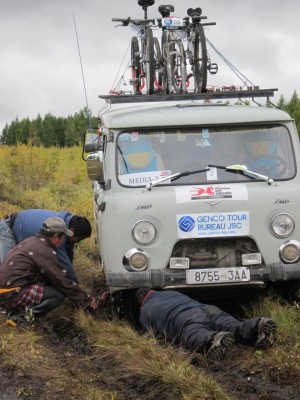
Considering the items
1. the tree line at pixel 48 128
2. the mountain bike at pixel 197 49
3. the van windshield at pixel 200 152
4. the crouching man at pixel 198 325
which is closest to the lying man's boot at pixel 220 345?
the crouching man at pixel 198 325

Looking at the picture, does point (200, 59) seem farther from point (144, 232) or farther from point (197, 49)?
point (144, 232)

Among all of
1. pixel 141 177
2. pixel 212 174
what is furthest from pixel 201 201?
pixel 141 177

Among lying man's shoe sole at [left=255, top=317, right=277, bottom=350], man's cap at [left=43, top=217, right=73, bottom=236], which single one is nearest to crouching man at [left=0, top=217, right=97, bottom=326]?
man's cap at [left=43, top=217, right=73, bottom=236]

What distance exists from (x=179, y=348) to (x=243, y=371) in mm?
672

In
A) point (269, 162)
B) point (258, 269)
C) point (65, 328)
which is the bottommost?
point (65, 328)

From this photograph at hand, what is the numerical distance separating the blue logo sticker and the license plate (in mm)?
386

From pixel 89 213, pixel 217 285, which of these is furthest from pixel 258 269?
pixel 89 213

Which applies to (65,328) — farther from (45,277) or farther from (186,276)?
(186,276)

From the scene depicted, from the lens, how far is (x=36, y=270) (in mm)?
7230

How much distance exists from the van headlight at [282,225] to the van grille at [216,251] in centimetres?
24

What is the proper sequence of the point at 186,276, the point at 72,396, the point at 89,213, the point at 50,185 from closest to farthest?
the point at 72,396
the point at 186,276
the point at 89,213
the point at 50,185

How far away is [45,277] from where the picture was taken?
7242 millimetres

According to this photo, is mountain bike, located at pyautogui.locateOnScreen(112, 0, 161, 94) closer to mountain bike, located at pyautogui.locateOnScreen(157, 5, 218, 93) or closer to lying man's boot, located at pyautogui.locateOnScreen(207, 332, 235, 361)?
mountain bike, located at pyautogui.locateOnScreen(157, 5, 218, 93)

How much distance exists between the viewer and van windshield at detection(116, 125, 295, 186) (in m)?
7.29
